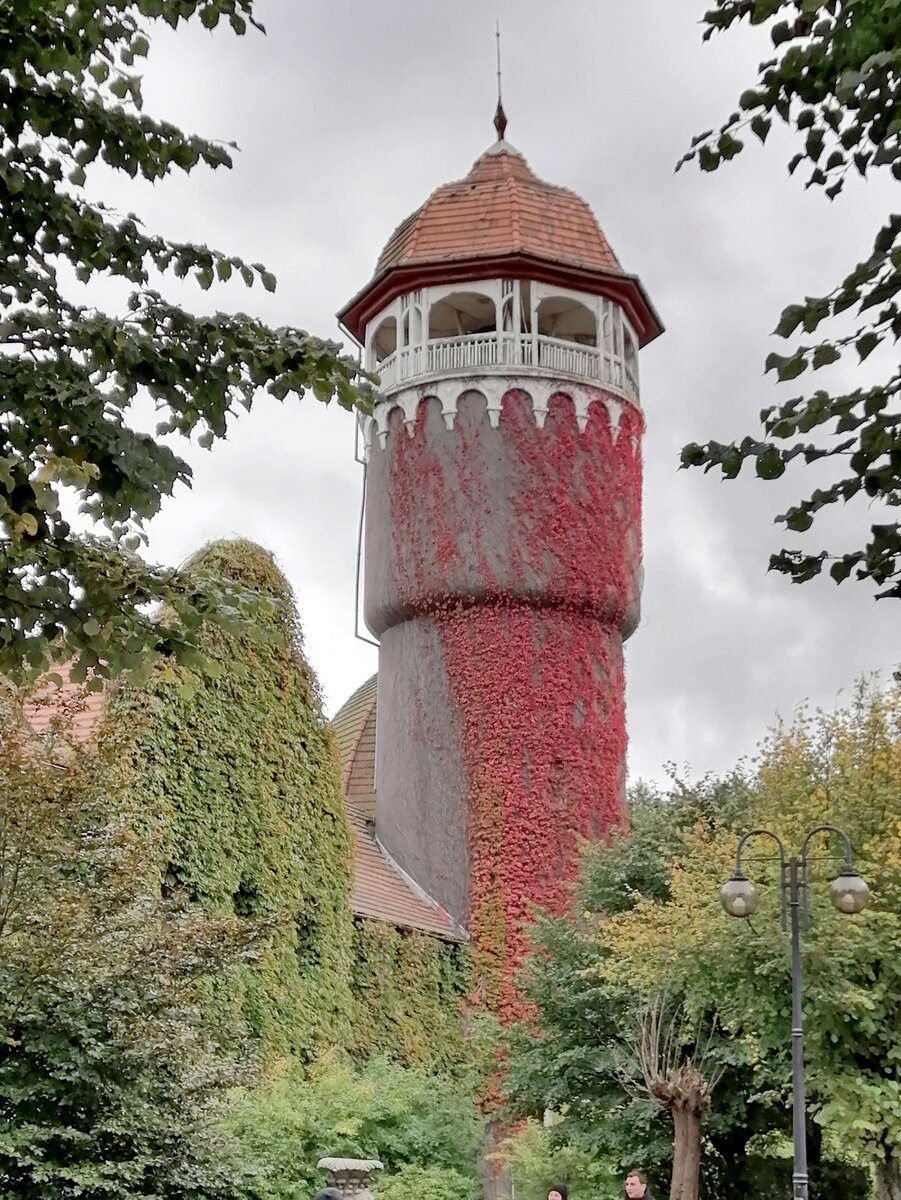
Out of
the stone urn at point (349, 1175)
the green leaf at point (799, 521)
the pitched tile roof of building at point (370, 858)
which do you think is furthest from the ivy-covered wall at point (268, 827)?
the green leaf at point (799, 521)

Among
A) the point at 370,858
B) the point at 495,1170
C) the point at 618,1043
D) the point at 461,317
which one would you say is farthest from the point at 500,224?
the point at 495,1170

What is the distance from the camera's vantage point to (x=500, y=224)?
3303cm

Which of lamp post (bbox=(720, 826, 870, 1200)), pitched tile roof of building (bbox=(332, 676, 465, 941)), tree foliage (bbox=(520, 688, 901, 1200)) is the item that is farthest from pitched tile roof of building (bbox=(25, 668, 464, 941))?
lamp post (bbox=(720, 826, 870, 1200))

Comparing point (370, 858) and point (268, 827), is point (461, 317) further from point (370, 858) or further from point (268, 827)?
point (268, 827)

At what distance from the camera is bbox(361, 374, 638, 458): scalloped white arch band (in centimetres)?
3153

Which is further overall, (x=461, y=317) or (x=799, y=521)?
(x=461, y=317)

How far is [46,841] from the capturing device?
42.1 ft

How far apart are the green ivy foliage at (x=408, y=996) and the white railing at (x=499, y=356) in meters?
11.0

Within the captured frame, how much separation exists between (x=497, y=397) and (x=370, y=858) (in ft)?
29.9

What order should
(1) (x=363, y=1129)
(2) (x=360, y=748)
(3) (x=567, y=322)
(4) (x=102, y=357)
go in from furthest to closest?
(2) (x=360, y=748), (3) (x=567, y=322), (1) (x=363, y=1129), (4) (x=102, y=357)

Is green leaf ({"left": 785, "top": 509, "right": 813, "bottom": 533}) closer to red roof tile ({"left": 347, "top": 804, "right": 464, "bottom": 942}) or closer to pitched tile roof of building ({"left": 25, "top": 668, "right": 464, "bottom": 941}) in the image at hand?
pitched tile roof of building ({"left": 25, "top": 668, "right": 464, "bottom": 941})

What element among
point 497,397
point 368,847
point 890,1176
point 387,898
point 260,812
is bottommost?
point 890,1176

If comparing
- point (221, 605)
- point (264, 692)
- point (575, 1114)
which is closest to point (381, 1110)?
point (575, 1114)

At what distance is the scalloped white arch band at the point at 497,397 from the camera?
31.5m
